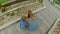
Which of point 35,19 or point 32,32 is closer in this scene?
point 32,32

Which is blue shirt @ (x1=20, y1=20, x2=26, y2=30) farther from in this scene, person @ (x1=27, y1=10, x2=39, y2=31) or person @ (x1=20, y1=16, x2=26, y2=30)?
person @ (x1=27, y1=10, x2=39, y2=31)

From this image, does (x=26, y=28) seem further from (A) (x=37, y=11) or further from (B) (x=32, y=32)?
(A) (x=37, y=11)

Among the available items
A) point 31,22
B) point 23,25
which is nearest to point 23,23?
point 23,25

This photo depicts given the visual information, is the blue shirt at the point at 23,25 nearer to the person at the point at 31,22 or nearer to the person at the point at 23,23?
the person at the point at 23,23

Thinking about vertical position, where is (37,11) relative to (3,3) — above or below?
below

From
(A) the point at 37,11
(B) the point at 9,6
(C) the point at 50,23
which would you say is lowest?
(C) the point at 50,23

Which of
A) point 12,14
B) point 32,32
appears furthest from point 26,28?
point 12,14

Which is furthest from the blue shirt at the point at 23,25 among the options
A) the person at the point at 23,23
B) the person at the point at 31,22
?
the person at the point at 31,22

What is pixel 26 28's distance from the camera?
3.55 meters

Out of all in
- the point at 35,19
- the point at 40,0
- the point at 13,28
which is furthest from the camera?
the point at 40,0

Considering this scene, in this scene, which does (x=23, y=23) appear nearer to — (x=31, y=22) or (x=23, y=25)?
(x=23, y=25)

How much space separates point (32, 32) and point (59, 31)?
546mm

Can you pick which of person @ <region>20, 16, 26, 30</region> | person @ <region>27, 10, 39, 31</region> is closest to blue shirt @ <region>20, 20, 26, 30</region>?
person @ <region>20, 16, 26, 30</region>

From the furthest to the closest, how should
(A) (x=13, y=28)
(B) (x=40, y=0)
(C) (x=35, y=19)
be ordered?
(B) (x=40, y=0), (C) (x=35, y=19), (A) (x=13, y=28)
